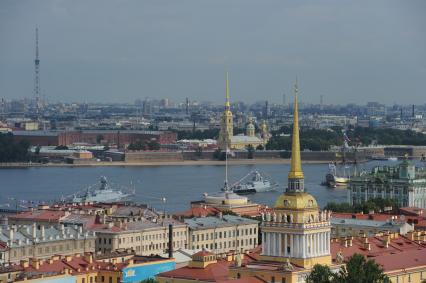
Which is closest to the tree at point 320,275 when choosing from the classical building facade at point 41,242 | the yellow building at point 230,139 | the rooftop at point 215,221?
the classical building facade at point 41,242

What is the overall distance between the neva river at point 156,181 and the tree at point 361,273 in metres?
15.1

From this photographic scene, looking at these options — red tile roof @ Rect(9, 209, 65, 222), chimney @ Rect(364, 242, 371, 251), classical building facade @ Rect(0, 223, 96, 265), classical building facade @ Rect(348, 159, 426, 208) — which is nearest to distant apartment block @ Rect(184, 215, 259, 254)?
red tile roof @ Rect(9, 209, 65, 222)

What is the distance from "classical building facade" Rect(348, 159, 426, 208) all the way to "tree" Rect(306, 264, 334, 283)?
43.6ft

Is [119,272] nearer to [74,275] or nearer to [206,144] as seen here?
[74,275]

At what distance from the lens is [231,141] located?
6419 centimetres

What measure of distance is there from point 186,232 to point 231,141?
145ft

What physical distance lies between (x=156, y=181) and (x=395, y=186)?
15088 mm

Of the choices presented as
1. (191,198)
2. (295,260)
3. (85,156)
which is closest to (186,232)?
(295,260)

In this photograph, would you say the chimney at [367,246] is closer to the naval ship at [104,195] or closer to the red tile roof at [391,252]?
the red tile roof at [391,252]

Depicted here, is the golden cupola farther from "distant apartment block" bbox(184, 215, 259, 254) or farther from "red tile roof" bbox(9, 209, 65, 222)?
"red tile roof" bbox(9, 209, 65, 222)

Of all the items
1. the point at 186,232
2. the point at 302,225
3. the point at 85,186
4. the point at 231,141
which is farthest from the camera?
the point at 231,141

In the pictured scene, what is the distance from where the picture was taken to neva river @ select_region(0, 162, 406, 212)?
32188mm

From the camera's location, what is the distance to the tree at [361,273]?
1219 centimetres

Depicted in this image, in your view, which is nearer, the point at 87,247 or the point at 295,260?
the point at 295,260
